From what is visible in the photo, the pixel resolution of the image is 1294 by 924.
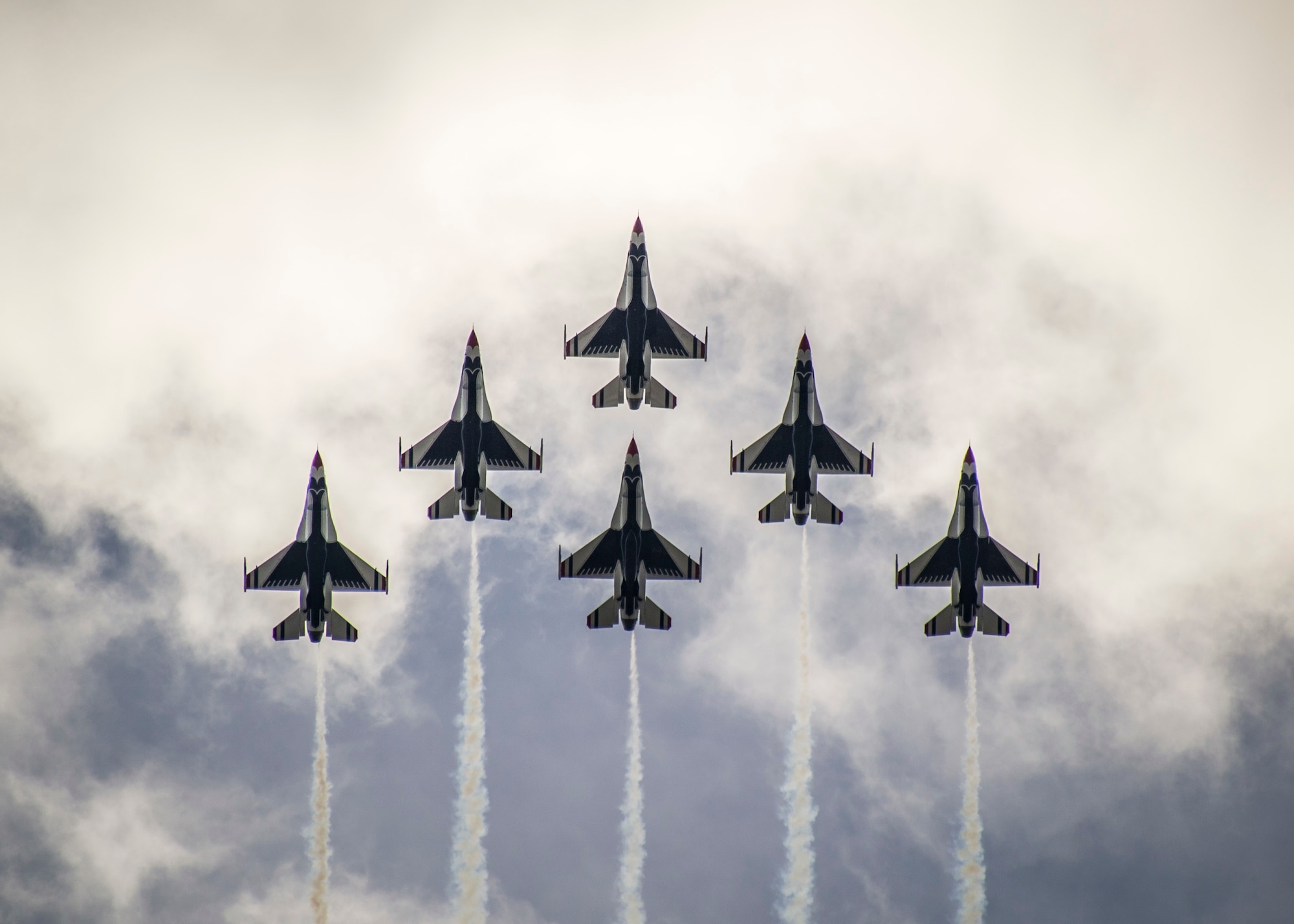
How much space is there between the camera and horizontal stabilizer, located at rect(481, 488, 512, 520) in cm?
13862

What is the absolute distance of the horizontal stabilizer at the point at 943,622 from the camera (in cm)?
13762

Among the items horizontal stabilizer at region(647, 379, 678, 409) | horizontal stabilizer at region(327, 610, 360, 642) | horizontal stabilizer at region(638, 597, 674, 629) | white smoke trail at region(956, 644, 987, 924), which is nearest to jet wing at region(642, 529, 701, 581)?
horizontal stabilizer at region(638, 597, 674, 629)

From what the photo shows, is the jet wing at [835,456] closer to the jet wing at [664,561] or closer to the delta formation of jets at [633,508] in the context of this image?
the delta formation of jets at [633,508]

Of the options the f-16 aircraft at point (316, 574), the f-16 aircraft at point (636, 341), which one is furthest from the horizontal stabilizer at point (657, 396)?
the f-16 aircraft at point (316, 574)

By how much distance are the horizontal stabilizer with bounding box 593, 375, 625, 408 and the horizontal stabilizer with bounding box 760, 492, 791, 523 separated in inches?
530

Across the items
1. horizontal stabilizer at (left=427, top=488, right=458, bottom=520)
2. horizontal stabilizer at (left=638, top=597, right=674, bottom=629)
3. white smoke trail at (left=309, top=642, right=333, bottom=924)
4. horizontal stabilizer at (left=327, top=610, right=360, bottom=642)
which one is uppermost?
horizontal stabilizer at (left=427, top=488, right=458, bottom=520)

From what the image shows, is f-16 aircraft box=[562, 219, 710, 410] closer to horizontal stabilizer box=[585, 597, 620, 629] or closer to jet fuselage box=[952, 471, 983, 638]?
horizontal stabilizer box=[585, 597, 620, 629]

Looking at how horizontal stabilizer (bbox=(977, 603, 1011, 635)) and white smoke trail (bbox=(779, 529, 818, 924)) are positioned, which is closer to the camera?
horizontal stabilizer (bbox=(977, 603, 1011, 635))

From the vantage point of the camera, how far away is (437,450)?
462 feet

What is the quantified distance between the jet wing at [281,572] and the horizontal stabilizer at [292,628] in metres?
2.09

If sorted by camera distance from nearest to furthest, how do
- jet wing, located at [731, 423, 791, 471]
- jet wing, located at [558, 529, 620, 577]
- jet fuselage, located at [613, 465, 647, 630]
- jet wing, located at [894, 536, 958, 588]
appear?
1. jet fuselage, located at [613, 465, 647, 630]
2. jet wing, located at [558, 529, 620, 577]
3. jet wing, located at [894, 536, 958, 588]
4. jet wing, located at [731, 423, 791, 471]

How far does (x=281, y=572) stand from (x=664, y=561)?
87.4ft

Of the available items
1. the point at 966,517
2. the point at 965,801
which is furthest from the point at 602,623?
the point at 965,801

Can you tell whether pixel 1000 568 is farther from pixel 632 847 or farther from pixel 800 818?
pixel 632 847
